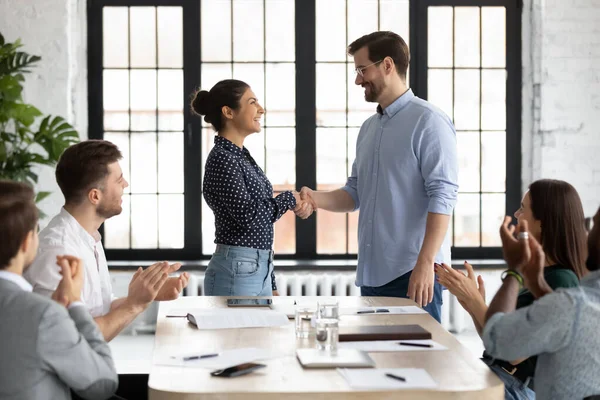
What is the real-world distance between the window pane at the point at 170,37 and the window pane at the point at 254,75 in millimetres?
401

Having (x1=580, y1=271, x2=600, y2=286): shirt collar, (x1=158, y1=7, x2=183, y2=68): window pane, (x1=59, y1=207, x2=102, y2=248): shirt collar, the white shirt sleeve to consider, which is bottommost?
the white shirt sleeve

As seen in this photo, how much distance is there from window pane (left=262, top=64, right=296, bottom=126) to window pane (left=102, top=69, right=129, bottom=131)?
0.96 meters

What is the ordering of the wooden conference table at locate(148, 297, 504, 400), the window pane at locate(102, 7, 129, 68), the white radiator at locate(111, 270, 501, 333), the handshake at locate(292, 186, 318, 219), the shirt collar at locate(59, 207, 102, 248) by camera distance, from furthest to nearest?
the window pane at locate(102, 7, 129, 68) < the white radiator at locate(111, 270, 501, 333) < the handshake at locate(292, 186, 318, 219) < the shirt collar at locate(59, 207, 102, 248) < the wooden conference table at locate(148, 297, 504, 400)

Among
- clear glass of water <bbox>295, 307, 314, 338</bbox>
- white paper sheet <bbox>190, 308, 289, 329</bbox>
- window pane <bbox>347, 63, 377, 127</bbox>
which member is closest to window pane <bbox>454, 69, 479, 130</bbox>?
window pane <bbox>347, 63, 377, 127</bbox>

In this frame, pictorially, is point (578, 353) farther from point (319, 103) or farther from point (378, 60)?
point (319, 103)

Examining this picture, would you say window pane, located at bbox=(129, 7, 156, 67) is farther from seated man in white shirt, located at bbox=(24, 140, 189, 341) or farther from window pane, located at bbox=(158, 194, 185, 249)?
seated man in white shirt, located at bbox=(24, 140, 189, 341)

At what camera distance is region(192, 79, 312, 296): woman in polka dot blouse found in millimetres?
3244

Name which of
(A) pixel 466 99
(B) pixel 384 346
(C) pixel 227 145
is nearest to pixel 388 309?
(B) pixel 384 346

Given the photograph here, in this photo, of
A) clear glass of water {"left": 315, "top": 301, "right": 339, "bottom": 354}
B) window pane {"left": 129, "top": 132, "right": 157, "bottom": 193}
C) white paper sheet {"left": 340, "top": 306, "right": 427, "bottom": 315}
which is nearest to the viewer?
clear glass of water {"left": 315, "top": 301, "right": 339, "bottom": 354}

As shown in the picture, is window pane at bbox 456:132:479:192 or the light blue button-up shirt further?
window pane at bbox 456:132:479:192

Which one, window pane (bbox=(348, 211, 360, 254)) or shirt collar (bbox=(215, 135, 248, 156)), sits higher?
shirt collar (bbox=(215, 135, 248, 156))

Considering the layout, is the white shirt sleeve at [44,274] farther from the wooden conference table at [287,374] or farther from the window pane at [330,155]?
the window pane at [330,155]

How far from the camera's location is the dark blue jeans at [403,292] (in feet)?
10.3

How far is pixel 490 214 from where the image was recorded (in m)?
5.94
